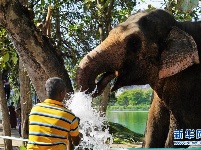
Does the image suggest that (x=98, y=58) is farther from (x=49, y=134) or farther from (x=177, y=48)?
(x=49, y=134)

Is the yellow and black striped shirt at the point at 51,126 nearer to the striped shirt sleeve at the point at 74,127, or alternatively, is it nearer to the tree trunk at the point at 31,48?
the striped shirt sleeve at the point at 74,127

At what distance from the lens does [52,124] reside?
305 cm

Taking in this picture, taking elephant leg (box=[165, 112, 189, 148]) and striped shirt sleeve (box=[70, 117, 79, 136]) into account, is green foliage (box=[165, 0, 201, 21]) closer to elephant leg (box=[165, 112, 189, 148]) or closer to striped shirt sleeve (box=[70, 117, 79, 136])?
elephant leg (box=[165, 112, 189, 148])

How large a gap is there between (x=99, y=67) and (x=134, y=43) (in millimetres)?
450

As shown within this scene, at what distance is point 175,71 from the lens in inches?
169

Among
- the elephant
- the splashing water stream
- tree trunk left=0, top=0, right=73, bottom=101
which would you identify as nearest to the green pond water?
the splashing water stream

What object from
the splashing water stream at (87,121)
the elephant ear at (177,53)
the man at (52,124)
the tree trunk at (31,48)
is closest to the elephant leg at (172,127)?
the elephant ear at (177,53)

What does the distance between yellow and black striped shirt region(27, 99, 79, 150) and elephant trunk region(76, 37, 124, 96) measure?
3.24 feet

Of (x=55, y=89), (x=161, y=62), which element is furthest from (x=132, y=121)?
(x=55, y=89)

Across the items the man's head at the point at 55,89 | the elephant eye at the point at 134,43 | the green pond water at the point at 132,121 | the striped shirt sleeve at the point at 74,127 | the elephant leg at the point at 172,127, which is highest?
the elephant eye at the point at 134,43

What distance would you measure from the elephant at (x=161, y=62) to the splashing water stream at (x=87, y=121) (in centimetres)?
20

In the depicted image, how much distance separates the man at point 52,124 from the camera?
10.0 feet

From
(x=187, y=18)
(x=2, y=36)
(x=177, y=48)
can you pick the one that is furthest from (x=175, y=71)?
(x=2, y=36)

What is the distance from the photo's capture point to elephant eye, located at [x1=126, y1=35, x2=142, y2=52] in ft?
14.5
